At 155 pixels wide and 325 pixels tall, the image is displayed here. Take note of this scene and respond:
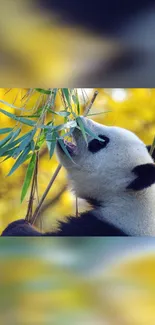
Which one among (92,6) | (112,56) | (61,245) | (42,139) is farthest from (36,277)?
(92,6)

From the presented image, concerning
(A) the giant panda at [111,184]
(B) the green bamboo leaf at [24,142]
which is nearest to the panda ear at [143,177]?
(A) the giant panda at [111,184]

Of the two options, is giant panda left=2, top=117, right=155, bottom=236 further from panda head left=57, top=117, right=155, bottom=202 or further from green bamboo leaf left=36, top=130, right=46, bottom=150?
green bamboo leaf left=36, top=130, right=46, bottom=150

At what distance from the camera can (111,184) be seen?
242cm

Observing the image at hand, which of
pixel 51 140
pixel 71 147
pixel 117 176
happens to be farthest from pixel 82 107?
pixel 51 140

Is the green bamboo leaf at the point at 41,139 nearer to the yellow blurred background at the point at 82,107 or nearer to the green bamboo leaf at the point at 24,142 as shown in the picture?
the green bamboo leaf at the point at 24,142

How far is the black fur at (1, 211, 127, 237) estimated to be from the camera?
2311 millimetres

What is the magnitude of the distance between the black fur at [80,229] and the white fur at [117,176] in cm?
4

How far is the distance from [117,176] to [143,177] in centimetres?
16

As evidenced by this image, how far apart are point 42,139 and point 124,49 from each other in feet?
1.58

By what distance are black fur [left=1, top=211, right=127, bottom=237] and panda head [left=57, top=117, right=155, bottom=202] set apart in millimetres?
139

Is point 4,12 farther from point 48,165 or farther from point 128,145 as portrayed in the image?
point 48,165

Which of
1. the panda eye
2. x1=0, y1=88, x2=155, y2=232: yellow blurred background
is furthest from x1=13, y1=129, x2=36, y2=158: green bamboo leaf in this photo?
x1=0, y1=88, x2=155, y2=232: yellow blurred background

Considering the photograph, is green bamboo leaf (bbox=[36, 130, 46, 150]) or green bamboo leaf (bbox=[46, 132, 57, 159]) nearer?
green bamboo leaf (bbox=[46, 132, 57, 159])

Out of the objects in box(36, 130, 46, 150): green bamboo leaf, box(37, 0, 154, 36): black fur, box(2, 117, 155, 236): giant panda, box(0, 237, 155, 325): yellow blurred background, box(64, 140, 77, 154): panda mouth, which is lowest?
box(0, 237, 155, 325): yellow blurred background
